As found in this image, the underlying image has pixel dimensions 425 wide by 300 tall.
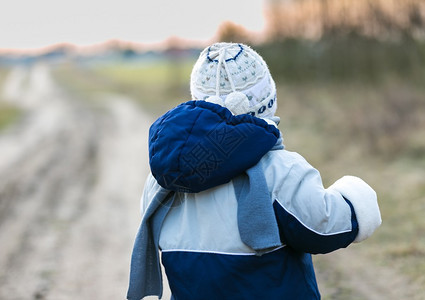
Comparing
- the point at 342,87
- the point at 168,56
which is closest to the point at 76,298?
the point at 342,87

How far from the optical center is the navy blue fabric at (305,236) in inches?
58.1

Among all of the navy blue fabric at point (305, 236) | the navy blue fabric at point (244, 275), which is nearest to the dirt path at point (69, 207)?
the navy blue fabric at point (244, 275)

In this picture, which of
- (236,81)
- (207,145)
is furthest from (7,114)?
(207,145)

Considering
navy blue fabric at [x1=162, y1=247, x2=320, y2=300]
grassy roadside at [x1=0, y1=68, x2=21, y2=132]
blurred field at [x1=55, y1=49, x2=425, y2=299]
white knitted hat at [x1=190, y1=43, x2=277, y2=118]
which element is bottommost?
grassy roadside at [x1=0, y1=68, x2=21, y2=132]

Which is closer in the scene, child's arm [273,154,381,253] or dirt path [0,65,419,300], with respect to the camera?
child's arm [273,154,381,253]

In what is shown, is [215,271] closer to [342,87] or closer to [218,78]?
[218,78]

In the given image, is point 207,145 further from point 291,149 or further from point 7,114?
point 7,114

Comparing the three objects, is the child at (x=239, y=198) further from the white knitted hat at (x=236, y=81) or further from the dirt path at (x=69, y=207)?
the dirt path at (x=69, y=207)

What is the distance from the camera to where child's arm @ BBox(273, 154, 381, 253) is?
146cm

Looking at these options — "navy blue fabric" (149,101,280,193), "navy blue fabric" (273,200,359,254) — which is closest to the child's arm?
"navy blue fabric" (273,200,359,254)

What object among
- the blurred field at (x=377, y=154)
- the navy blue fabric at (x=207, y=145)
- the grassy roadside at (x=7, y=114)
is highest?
the navy blue fabric at (x=207, y=145)

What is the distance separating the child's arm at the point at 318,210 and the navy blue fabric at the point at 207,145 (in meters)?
0.10

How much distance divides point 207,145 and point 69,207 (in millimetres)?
5349

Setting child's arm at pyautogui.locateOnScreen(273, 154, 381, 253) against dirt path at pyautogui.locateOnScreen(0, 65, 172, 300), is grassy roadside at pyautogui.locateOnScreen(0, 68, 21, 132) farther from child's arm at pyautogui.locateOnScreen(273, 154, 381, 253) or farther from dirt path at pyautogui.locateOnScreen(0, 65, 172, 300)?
child's arm at pyautogui.locateOnScreen(273, 154, 381, 253)
